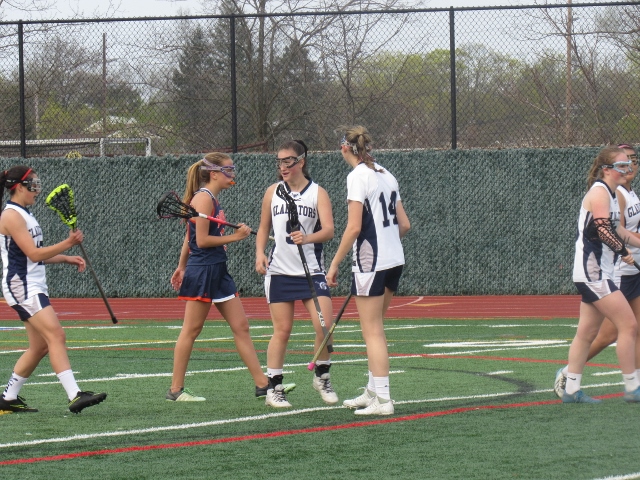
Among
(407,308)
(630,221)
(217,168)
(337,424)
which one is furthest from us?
(407,308)

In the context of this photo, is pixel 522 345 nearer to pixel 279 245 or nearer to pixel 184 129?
pixel 279 245

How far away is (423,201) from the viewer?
2009cm

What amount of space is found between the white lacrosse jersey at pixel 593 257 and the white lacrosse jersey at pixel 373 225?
4.73ft

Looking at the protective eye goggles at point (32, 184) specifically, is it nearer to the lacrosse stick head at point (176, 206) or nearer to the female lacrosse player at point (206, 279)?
the lacrosse stick head at point (176, 206)

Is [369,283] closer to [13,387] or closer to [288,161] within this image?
[288,161]

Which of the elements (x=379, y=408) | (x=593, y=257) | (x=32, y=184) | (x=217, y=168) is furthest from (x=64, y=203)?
(x=593, y=257)

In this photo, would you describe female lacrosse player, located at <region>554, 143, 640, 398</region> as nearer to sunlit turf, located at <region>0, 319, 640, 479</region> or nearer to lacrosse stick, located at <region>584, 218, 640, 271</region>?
sunlit turf, located at <region>0, 319, 640, 479</region>

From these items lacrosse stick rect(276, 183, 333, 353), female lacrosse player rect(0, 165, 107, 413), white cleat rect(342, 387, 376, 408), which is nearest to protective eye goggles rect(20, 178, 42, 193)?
female lacrosse player rect(0, 165, 107, 413)

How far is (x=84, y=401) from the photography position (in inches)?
313

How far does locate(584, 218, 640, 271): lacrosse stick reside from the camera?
26.1ft

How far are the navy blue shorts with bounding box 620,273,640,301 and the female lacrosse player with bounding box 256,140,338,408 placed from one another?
2359 millimetres

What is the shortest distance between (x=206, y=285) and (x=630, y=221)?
11.4ft

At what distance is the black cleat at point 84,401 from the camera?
793cm

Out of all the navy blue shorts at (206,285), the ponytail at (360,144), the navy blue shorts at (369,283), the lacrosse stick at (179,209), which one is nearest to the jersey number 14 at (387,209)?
the ponytail at (360,144)
